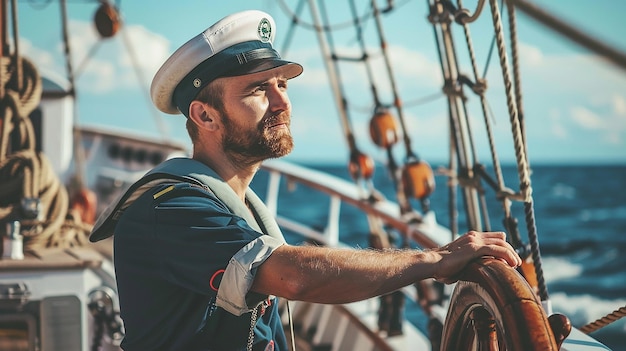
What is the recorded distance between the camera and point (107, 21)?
638 centimetres

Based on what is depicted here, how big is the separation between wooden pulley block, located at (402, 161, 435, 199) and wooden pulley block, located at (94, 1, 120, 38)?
9.74ft

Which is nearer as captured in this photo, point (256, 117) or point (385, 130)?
point (256, 117)

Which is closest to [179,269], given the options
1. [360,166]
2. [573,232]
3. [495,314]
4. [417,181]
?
[495,314]

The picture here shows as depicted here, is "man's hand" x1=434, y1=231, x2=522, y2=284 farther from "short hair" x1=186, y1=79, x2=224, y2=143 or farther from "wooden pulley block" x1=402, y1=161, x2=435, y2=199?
"wooden pulley block" x1=402, y1=161, x2=435, y2=199

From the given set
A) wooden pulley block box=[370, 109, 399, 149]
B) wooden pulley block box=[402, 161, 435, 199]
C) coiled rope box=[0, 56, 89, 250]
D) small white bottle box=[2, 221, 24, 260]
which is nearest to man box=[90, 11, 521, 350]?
small white bottle box=[2, 221, 24, 260]

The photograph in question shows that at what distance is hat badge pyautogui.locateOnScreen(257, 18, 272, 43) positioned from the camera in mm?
1772

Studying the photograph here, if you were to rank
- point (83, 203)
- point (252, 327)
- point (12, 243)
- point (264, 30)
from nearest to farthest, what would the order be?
point (252, 327)
point (264, 30)
point (12, 243)
point (83, 203)

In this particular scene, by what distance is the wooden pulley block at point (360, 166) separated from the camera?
5.03 metres

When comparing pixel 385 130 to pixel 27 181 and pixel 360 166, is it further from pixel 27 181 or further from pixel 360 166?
pixel 27 181

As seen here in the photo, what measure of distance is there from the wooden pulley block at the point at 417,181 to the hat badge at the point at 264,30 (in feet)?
8.82

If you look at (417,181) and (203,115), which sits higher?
(417,181)

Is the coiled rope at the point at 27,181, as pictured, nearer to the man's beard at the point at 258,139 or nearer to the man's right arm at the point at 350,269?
the man's beard at the point at 258,139

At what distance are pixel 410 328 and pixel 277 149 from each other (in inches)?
104

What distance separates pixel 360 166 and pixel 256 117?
3.49 m
